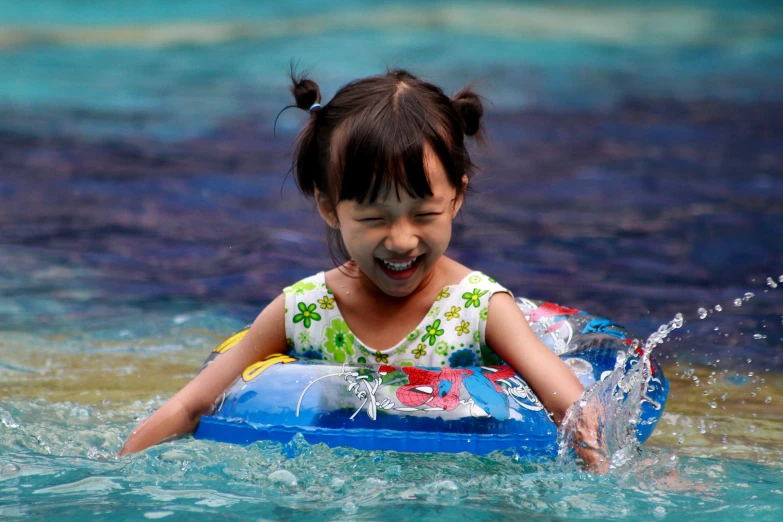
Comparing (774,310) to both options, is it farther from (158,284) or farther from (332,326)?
(158,284)

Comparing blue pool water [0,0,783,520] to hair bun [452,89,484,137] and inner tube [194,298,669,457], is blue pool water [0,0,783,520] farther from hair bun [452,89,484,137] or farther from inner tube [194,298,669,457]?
hair bun [452,89,484,137]

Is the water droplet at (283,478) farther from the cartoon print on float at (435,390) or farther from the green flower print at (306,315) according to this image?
the green flower print at (306,315)

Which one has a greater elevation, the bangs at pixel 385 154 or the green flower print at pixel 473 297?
the bangs at pixel 385 154

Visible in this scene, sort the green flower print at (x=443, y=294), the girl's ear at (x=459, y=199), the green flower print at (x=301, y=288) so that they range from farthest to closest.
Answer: the green flower print at (x=301, y=288), the green flower print at (x=443, y=294), the girl's ear at (x=459, y=199)

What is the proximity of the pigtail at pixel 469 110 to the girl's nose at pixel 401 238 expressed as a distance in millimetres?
556

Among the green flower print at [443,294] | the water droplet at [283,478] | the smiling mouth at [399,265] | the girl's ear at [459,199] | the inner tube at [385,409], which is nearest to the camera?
the water droplet at [283,478]

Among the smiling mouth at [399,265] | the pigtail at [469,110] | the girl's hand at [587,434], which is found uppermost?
the pigtail at [469,110]

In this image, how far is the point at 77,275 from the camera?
23.2ft

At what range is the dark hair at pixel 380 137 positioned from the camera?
331 cm

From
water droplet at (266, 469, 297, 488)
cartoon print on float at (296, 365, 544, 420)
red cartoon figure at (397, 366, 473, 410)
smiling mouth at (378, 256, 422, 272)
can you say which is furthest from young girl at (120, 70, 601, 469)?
water droplet at (266, 469, 297, 488)

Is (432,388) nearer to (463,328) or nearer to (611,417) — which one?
(463,328)

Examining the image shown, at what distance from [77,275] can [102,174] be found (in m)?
3.08

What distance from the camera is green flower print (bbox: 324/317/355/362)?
369cm

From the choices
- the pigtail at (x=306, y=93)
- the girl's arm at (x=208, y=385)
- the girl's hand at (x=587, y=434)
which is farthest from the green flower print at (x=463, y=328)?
the pigtail at (x=306, y=93)
